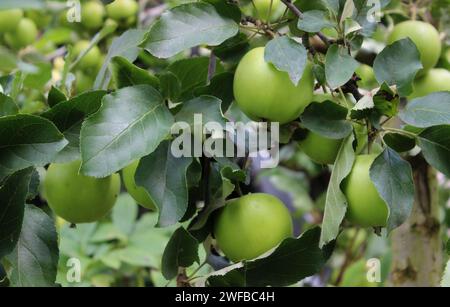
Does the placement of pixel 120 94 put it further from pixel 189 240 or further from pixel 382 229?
pixel 382 229

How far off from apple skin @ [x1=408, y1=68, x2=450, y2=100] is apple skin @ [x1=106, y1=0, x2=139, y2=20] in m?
0.73

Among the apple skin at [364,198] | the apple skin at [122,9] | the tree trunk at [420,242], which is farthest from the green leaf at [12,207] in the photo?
the apple skin at [122,9]

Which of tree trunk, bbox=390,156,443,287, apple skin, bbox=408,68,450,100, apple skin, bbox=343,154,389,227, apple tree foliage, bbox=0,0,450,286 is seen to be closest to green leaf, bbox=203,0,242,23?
apple tree foliage, bbox=0,0,450,286

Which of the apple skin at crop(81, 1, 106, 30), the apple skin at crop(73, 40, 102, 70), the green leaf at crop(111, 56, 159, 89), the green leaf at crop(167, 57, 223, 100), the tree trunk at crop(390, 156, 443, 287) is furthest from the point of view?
the apple skin at crop(81, 1, 106, 30)

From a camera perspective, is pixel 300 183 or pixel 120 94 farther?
pixel 300 183

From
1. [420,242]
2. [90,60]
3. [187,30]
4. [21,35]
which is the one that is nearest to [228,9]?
[187,30]

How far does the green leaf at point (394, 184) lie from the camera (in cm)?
64

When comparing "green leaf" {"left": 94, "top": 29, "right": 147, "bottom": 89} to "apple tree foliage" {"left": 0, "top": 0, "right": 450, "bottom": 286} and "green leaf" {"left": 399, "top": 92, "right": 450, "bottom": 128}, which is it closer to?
"apple tree foliage" {"left": 0, "top": 0, "right": 450, "bottom": 286}

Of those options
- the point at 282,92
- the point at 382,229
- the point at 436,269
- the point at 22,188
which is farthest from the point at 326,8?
the point at 436,269

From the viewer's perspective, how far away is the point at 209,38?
2.25 ft

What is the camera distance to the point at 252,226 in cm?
71

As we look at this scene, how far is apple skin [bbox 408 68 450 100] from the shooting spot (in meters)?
0.92

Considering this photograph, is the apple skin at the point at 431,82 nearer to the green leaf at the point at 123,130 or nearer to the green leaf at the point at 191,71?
the green leaf at the point at 191,71
